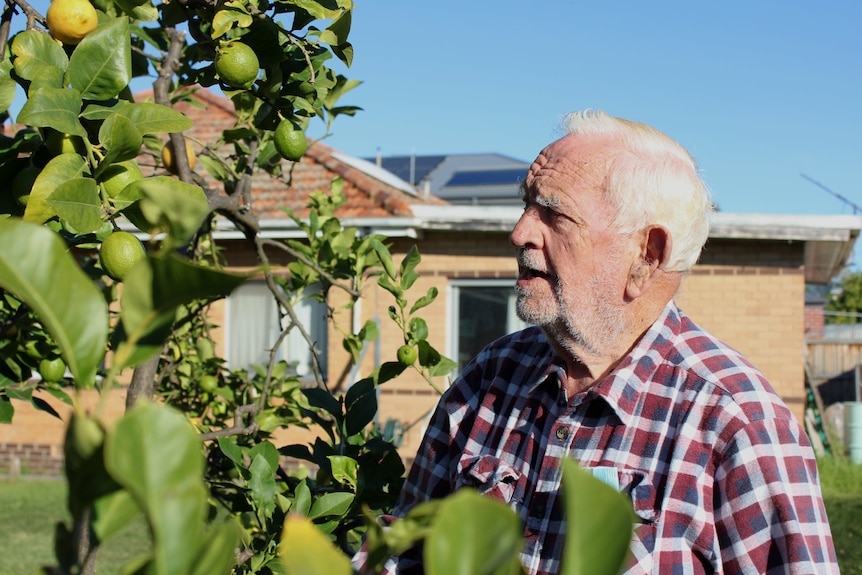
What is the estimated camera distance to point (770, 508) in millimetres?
1627

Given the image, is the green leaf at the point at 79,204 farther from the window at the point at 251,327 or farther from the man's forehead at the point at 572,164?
the window at the point at 251,327

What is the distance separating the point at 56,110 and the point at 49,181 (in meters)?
0.11

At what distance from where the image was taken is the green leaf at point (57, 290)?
0.62 metres

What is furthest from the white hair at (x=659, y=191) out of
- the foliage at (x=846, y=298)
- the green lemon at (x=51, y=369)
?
the foliage at (x=846, y=298)

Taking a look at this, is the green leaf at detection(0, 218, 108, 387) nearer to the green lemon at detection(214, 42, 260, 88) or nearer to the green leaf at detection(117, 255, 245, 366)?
the green leaf at detection(117, 255, 245, 366)

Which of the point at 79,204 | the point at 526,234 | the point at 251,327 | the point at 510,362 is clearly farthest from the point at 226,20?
the point at 251,327

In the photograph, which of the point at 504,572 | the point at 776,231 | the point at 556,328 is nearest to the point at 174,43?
the point at 556,328

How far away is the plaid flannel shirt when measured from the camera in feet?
5.37

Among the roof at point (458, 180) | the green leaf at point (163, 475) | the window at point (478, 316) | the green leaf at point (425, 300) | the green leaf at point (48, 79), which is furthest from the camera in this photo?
the roof at point (458, 180)

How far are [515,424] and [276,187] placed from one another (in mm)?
8812

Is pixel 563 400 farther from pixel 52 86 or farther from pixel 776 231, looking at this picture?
pixel 776 231

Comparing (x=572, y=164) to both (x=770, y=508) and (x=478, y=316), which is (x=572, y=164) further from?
(x=478, y=316)

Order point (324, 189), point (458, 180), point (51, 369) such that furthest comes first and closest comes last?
point (458, 180) < point (324, 189) < point (51, 369)

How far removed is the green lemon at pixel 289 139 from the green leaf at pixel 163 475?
163 centimetres
